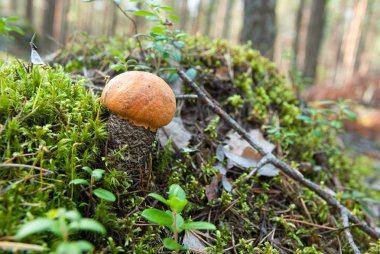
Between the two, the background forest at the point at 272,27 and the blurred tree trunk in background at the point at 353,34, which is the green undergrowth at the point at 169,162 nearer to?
the background forest at the point at 272,27

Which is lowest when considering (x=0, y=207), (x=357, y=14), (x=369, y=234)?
(x=369, y=234)

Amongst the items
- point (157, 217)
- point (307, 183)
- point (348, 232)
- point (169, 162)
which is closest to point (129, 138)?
point (169, 162)

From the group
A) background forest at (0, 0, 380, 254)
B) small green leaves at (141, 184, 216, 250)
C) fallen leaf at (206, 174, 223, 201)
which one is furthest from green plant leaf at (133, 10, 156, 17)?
small green leaves at (141, 184, 216, 250)

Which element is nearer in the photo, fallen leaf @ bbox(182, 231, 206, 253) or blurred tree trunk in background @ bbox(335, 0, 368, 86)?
fallen leaf @ bbox(182, 231, 206, 253)

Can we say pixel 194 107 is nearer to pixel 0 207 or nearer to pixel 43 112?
pixel 43 112

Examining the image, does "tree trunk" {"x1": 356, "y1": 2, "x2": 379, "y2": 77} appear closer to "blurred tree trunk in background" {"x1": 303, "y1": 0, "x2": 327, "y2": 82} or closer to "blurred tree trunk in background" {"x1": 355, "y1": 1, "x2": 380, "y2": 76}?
"blurred tree trunk in background" {"x1": 355, "y1": 1, "x2": 380, "y2": 76}

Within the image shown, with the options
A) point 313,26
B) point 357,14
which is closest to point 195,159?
point 313,26

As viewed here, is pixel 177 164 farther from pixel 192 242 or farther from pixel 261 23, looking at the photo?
pixel 261 23
